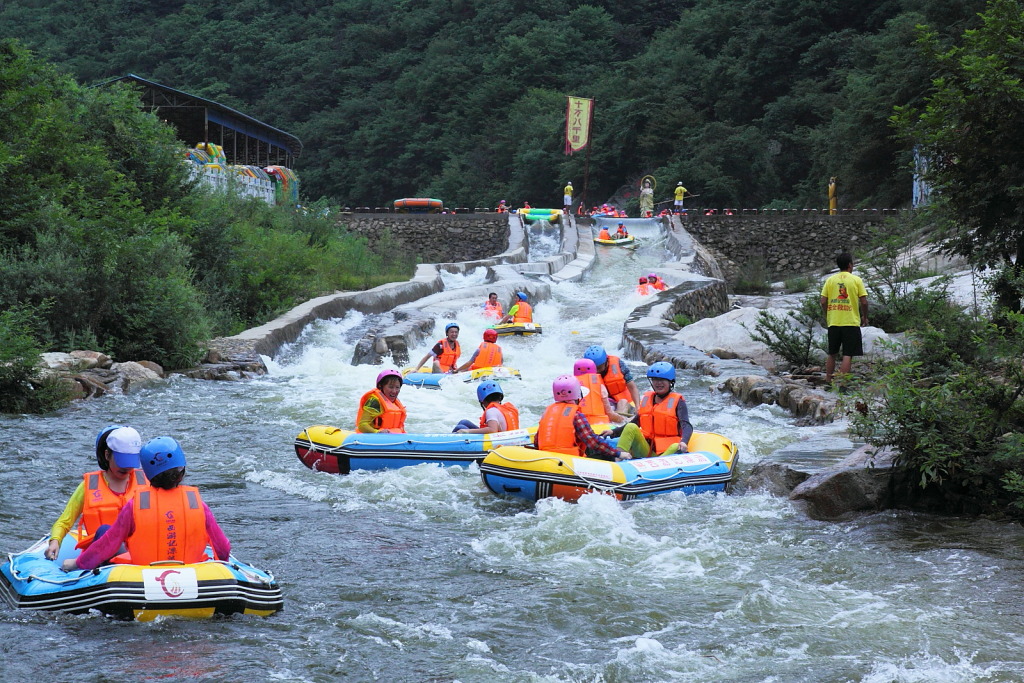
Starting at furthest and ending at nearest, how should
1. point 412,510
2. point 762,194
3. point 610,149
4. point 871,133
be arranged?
point 610,149 < point 762,194 < point 871,133 < point 412,510

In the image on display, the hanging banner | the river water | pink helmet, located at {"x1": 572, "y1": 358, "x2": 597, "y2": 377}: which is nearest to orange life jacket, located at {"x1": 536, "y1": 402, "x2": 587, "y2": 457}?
the river water

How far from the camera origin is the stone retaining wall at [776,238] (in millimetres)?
34406

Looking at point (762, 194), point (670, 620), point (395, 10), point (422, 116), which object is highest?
point (395, 10)

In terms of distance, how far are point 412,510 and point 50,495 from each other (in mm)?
2684

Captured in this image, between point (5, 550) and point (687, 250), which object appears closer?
point (5, 550)

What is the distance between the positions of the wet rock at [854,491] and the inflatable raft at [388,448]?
246 centimetres

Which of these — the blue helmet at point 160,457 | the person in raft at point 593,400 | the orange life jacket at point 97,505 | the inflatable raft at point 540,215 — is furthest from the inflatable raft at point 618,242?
the blue helmet at point 160,457

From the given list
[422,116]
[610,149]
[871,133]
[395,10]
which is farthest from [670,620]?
[395,10]

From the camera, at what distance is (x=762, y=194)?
156 feet

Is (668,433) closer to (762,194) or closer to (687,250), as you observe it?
(687,250)

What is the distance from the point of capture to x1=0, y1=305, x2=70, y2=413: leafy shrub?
10.8m

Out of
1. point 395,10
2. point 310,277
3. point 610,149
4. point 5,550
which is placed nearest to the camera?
point 5,550

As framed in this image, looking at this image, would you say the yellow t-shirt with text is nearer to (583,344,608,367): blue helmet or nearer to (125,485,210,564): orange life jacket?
(583,344,608,367): blue helmet

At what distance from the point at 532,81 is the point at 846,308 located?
53.0 m
